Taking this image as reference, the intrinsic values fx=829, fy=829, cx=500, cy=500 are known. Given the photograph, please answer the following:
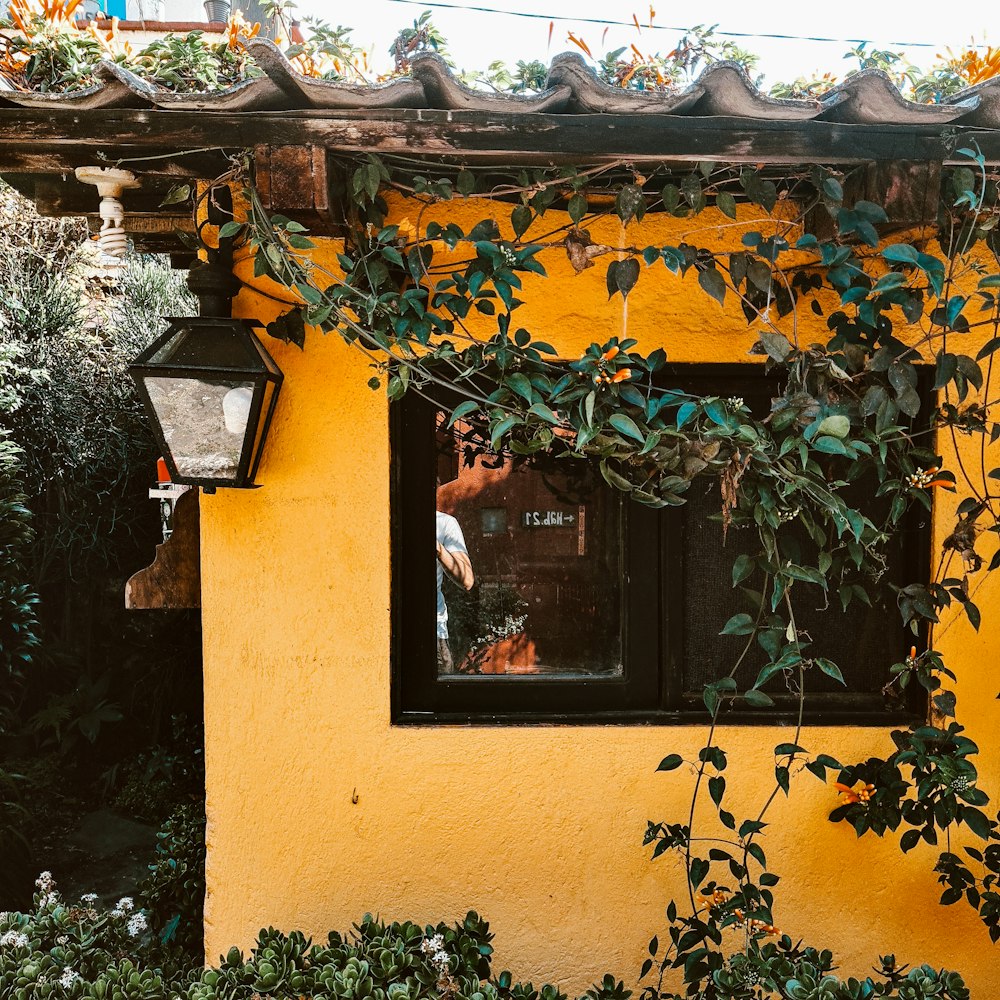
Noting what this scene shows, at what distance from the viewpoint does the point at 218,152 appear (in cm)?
239

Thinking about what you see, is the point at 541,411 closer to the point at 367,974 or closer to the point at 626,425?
the point at 626,425

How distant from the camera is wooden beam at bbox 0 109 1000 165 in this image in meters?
2.15

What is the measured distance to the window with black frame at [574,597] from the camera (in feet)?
9.33

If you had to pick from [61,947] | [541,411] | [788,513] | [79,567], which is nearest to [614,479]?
[541,411]

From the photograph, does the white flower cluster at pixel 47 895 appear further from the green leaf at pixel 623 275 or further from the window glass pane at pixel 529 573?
the green leaf at pixel 623 275

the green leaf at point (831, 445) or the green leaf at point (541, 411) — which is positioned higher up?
the green leaf at point (541, 411)

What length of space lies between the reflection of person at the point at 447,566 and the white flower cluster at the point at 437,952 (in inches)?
33.0

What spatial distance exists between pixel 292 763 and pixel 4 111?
82.5 inches

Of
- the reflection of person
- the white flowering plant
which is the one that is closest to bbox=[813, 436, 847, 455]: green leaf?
the reflection of person

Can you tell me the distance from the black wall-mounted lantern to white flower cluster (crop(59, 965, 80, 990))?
148 centimetres

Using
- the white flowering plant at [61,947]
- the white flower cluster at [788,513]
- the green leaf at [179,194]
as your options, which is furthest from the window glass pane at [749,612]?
the white flowering plant at [61,947]

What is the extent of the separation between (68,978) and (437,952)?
1084 millimetres

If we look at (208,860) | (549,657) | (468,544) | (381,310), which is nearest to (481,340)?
(381,310)

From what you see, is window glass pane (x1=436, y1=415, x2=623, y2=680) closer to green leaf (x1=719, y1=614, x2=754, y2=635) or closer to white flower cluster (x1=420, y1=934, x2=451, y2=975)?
green leaf (x1=719, y1=614, x2=754, y2=635)
